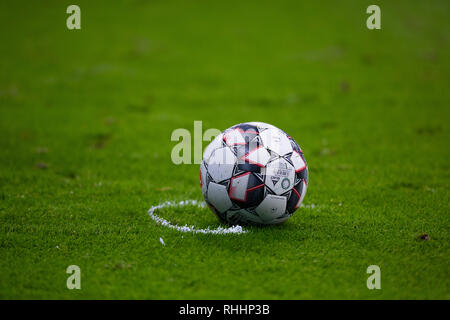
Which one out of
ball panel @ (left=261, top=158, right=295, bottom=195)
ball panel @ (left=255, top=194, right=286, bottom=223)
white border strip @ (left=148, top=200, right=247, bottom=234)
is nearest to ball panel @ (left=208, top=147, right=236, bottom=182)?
ball panel @ (left=261, top=158, right=295, bottom=195)

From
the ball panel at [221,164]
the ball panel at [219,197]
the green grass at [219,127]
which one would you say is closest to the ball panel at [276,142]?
the ball panel at [221,164]

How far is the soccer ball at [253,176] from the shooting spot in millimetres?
5824

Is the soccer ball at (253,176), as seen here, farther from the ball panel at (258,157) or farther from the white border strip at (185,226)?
the white border strip at (185,226)

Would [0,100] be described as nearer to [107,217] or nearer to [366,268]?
[107,217]

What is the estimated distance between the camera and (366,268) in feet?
17.2

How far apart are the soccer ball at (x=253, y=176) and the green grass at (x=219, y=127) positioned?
396 mm

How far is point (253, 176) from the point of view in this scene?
580cm

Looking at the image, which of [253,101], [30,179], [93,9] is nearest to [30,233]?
[30,179]

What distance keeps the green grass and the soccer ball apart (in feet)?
1.30

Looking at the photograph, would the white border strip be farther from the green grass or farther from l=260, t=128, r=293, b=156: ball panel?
l=260, t=128, r=293, b=156: ball panel

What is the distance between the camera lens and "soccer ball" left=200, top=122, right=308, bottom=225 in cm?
582

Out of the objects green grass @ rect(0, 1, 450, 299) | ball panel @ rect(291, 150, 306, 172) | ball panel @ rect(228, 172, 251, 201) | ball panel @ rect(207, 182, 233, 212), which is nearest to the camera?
green grass @ rect(0, 1, 450, 299)

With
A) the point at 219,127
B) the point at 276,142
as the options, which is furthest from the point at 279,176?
the point at 219,127

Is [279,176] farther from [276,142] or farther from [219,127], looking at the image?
[219,127]
